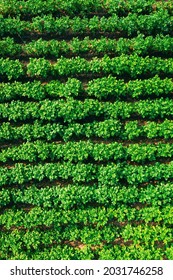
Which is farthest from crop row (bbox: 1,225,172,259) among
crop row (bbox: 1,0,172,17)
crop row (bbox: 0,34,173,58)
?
crop row (bbox: 1,0,172,17)

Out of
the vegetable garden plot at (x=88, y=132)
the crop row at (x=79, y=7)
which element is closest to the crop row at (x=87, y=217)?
the vegetable garden plot at (x=88, y=132)

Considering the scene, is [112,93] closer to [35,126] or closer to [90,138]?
[90,138]

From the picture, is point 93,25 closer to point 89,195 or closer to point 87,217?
point 89,195

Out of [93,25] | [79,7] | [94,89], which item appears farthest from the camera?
[79,7]

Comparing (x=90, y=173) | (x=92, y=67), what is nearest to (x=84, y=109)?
(x=92, y=67)

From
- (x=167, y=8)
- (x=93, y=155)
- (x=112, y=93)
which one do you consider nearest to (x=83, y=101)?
(x=112, y=93)

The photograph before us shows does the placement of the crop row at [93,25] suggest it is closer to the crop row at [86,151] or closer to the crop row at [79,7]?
the crop row at [79,7]
